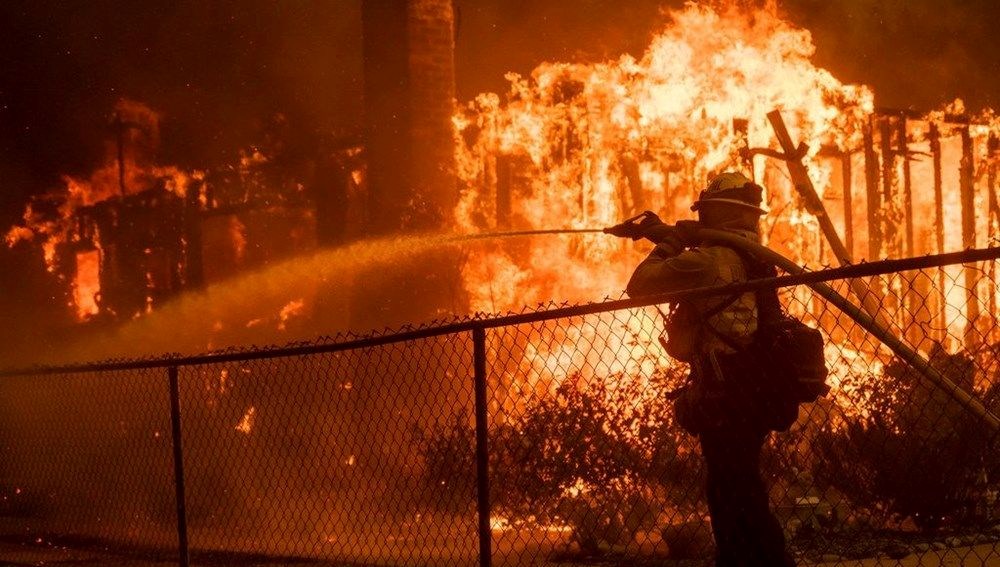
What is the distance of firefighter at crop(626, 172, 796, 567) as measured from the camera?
14.3 feet

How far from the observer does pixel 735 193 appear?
4.80 m

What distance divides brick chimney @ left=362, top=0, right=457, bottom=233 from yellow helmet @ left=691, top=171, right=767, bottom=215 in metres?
6.48

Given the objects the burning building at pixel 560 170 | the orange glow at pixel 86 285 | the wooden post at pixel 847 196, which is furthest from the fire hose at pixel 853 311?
the orange glow at pixel 86 285

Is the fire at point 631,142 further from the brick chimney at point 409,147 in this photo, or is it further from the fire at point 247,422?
the fire at point 247,422

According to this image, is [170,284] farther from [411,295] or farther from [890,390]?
[890,390]

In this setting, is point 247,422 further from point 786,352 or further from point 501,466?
point 786,352

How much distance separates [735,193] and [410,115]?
673 centimetres

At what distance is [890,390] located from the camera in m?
7.59

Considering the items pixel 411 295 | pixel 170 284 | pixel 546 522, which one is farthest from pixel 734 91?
pixel 170 284

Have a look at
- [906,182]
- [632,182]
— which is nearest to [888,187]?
[906,182]

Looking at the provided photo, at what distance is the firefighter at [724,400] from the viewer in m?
4.35

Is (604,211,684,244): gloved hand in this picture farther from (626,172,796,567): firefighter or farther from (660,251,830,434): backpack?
(660,251,830,434): backpack

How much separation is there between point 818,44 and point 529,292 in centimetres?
754

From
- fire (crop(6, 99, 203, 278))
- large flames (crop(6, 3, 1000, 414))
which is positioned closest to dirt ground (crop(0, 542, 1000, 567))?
large flames (crop(6, 3, 1000, 414))
